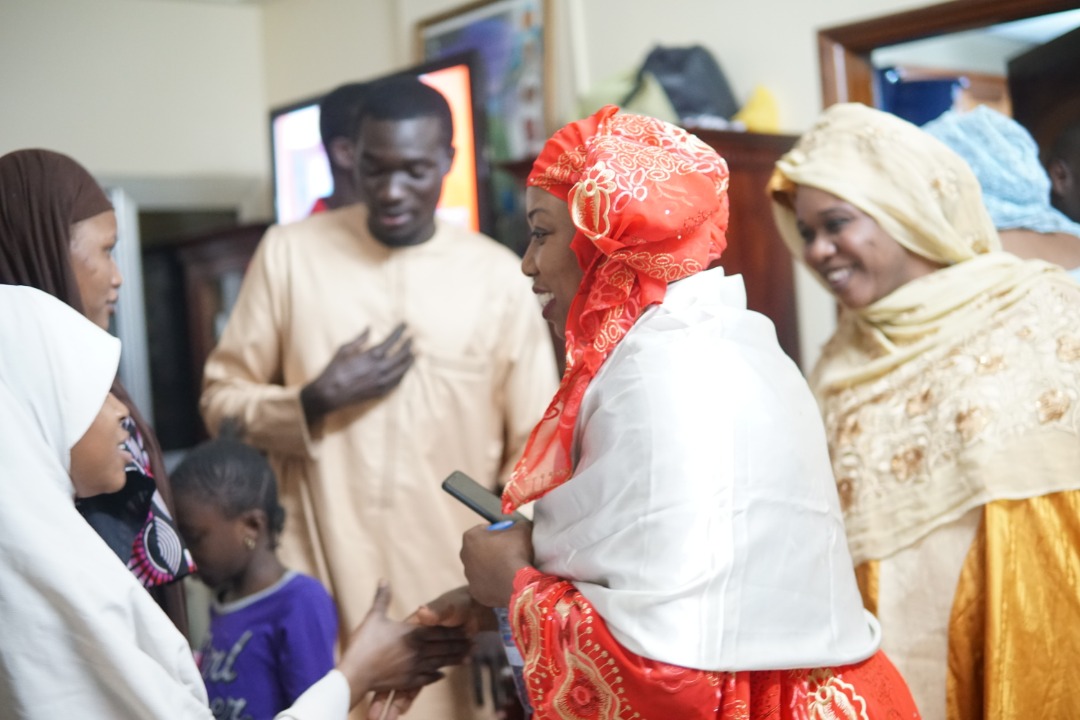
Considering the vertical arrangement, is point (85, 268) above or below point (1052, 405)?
above

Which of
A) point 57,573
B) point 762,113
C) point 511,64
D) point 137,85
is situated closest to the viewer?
point 57,573

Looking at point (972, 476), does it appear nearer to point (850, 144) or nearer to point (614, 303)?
point (850, 144)

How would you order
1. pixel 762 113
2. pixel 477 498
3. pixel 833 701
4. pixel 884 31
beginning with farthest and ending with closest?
pixel 762 113 → pixel 884 31 → pixel 477 498 → pixel 833 701

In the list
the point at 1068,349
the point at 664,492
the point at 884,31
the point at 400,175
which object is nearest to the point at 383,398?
the point at 400,175

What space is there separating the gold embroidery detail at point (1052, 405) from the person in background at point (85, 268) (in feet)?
5.07

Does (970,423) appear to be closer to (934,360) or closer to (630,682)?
(934,360)

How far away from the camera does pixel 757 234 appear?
3.03 meters

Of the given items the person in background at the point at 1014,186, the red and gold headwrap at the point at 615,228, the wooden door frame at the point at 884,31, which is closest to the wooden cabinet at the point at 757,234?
the wooden door frame at the point at 884,31

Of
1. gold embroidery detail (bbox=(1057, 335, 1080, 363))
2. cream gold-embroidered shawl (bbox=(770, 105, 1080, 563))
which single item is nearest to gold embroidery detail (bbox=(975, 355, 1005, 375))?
cream gold-embroidered shawl (bbox=(770, 105, 1080, 563))

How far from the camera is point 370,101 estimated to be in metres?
2.67

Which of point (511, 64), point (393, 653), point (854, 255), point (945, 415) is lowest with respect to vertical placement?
point (393, 653)

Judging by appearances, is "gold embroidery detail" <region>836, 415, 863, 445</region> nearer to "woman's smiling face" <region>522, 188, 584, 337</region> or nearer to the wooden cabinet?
the wooden cabinet

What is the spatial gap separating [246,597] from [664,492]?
102cm

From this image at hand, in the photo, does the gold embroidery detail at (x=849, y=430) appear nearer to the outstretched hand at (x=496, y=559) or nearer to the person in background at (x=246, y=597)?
the outstretched hand at (x=496, y=559)
